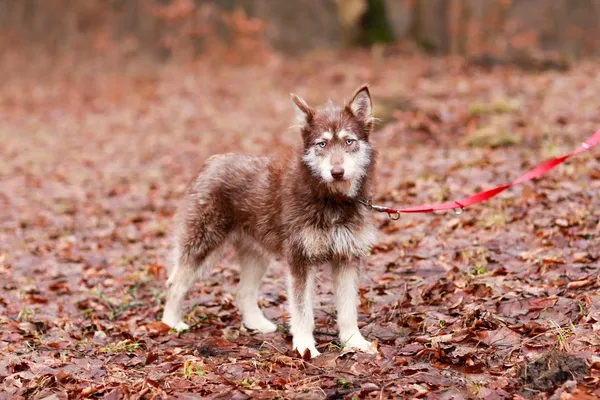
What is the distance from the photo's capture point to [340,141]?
5.87 metres

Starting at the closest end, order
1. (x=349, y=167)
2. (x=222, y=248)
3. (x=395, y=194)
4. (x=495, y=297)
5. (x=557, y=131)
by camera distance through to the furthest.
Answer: (x=349, y=167)
(x=495, y=297)
(x=222, y=248)
(x=395, y=194)
(x=557, y=131)

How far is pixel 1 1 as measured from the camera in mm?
29406

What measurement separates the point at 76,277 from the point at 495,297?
18.1 feet

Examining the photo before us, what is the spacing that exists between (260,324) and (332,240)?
1571 mm

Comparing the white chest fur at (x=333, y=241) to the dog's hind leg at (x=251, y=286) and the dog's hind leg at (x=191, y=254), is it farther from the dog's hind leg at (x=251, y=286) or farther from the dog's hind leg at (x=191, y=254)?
the dog's hind leg at (x=191, y=254)

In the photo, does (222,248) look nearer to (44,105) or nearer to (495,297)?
(495,297)

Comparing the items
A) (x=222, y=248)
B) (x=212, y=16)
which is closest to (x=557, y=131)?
(x=222, y=248)

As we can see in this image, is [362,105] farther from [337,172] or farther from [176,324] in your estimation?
[176,324]

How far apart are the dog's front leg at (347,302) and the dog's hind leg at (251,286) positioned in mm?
1076

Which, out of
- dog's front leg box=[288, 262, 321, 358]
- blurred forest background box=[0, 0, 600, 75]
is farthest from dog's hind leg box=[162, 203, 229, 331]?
blurred forest background box=[0, 0, 600, 75]

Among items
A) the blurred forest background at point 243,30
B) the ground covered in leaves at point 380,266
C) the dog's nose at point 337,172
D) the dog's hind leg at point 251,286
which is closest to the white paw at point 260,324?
the dog's hind leg at point 251,286

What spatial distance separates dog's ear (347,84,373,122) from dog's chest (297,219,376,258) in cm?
98

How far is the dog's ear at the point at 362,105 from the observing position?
5992 mm

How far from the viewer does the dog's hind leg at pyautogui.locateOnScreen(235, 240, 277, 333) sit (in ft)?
23.4
